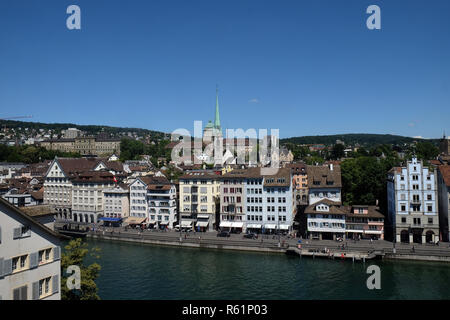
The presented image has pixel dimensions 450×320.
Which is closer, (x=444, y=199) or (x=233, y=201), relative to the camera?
(x=444, y=199)

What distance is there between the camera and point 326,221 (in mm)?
56406

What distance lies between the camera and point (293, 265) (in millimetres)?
46406

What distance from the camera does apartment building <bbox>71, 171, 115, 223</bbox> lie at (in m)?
77.8

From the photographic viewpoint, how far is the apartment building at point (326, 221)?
183ft

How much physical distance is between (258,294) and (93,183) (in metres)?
54.5

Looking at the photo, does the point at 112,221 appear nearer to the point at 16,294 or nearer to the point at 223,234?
the point at 223,234

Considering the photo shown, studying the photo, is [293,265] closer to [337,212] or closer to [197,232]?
[337,212]

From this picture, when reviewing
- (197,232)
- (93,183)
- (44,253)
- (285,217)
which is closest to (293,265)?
(285,217)

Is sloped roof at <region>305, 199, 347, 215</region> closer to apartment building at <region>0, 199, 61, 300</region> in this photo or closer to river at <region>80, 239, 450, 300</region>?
river at <region>80, 239, 450, 300</region>

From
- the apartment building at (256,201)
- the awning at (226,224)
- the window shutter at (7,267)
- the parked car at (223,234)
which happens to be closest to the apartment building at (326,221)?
the apartment building at (256,201)

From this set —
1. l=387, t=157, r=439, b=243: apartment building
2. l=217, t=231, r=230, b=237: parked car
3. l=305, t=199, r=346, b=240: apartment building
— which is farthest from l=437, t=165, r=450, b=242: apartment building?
l=217, t=231, r=230, b=237: parked car

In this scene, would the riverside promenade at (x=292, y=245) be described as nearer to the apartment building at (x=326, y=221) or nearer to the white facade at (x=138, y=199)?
the apartment building at (x=326, y=221)

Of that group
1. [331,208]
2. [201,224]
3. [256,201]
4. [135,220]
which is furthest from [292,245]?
[135,220]

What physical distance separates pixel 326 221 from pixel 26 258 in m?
47.3
